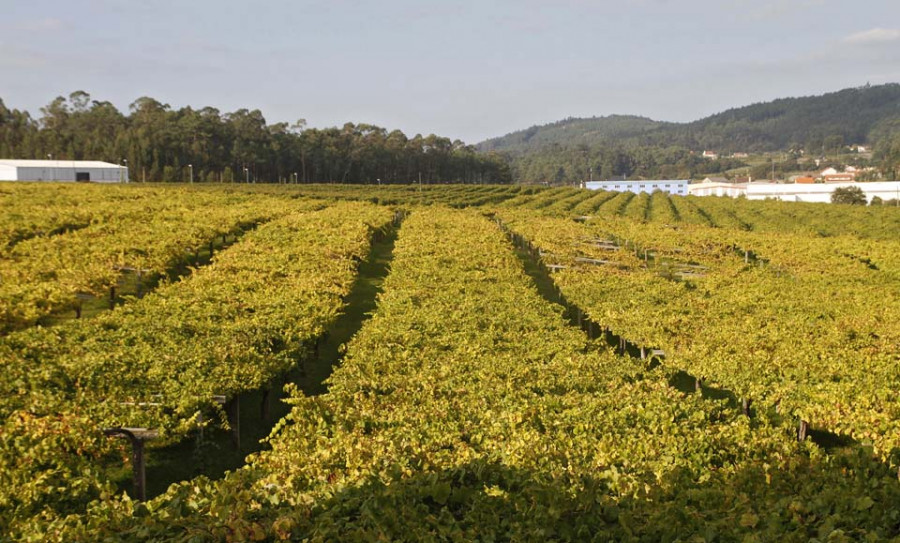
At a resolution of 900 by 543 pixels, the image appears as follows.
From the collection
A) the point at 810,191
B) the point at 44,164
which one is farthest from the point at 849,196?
the point at 44,164

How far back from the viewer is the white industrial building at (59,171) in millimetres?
109625

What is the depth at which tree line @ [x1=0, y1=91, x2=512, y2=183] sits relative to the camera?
441 feet

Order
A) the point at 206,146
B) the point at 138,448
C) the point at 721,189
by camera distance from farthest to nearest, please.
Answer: the point at 721,189 < the point at 206,146 < the point at 138,448

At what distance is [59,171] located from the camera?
11469cm

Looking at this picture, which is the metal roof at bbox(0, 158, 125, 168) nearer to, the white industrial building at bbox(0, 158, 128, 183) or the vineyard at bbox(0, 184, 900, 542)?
the white industrial building at bbox(0, 158, 128, 183)

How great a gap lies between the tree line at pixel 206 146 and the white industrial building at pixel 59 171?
6.53 metres

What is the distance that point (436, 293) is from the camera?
3022cm

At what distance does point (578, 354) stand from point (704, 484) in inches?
360

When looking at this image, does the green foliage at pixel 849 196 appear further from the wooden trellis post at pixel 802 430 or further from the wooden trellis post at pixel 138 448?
the wooden trellis post at pixel 138 448

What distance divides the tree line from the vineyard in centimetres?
9739

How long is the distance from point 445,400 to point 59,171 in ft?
388

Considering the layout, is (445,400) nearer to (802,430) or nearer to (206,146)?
(802,430)

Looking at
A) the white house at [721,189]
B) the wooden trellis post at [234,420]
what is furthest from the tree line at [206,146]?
the wooden trellis post at [234,420]

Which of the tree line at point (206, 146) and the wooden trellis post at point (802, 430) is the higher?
the tree line at point (206, 146)
